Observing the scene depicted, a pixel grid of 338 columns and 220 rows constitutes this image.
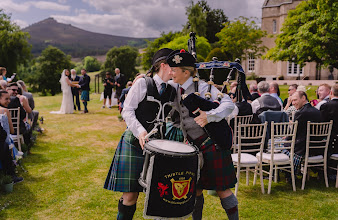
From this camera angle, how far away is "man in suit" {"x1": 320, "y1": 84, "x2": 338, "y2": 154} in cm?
484

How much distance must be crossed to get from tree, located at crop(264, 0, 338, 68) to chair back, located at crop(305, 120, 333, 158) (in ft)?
57.0

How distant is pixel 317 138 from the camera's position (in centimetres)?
466

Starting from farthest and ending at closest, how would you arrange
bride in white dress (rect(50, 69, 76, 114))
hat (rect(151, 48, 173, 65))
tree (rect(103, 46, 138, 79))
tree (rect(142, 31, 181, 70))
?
1. tree (rect(142, 31, 181, 70))
2. tree (rect(103, 46, 138, 79))
3. bride in white dress (rect(50, 69, 76, 114))
4. hat (rect(151, 48, 173, 65))

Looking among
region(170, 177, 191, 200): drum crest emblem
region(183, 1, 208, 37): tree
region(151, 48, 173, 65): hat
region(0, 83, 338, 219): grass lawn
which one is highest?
region(183, 1, 208, 37): tree

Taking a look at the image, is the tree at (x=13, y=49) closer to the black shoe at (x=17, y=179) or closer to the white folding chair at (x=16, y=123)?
the white folding chair at (x=16, y=123)

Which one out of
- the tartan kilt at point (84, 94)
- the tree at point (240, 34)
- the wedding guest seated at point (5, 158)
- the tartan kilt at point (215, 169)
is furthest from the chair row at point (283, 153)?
the tree at point (240, 34)

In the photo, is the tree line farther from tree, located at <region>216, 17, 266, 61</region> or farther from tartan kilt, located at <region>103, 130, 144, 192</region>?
tartan kilt, located at <region>103, 130, 144, 192</region>

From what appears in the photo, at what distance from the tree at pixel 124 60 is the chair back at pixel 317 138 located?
42.8 m

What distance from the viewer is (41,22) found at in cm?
18588

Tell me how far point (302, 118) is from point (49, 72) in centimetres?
4641

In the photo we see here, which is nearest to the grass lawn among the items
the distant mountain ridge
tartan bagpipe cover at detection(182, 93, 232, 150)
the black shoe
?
the black shoe

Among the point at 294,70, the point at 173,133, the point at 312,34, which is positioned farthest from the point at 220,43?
the point at 173,133

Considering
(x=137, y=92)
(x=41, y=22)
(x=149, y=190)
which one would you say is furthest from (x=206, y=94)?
(x=41, y=22)

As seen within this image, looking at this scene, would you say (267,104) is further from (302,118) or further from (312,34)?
(312,34)
